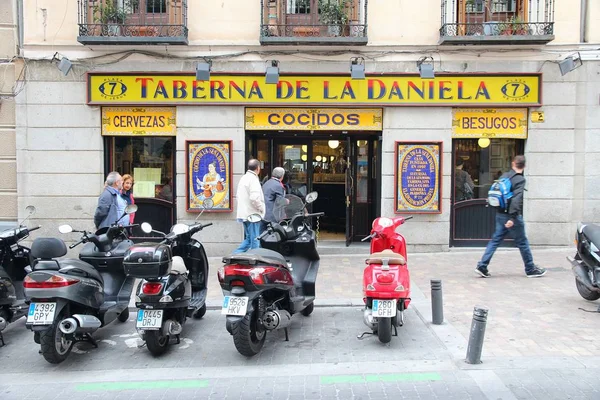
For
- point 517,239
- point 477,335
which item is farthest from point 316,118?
point 477,335

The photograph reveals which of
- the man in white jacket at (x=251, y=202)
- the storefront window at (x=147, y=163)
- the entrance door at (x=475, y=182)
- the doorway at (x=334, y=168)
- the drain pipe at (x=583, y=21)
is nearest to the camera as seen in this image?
the man in white jacket at (x=251, y=202)

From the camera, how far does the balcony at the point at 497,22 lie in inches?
410

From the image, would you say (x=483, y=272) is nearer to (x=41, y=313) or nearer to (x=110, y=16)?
(x=41, y=313)

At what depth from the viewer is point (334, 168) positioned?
38.3 feet

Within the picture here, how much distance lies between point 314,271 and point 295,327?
0.72m

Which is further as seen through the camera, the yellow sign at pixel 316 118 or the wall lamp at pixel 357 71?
the yellow sign at pixel 316 118

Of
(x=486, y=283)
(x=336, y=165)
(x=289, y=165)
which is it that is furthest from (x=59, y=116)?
(x=486, y=283)

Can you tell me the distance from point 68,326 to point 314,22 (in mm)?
7875

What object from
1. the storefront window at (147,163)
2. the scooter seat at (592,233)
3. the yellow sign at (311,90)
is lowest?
the scooter seat at (592,233)

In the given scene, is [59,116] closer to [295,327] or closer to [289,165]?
[289,165]

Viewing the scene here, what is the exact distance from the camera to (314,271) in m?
6.68

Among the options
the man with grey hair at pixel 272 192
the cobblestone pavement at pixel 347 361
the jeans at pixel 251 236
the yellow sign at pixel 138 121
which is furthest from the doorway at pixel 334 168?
the cobblestone pavement at pixel 347 361

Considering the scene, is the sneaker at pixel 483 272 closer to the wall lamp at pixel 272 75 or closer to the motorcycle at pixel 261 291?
the motorcycle at pixel 261 291

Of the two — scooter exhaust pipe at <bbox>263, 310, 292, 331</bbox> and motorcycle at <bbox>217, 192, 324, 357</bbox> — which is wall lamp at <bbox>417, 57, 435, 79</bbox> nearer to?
motorcycle at <bbox>217, 192, 324, 357</bbox>
